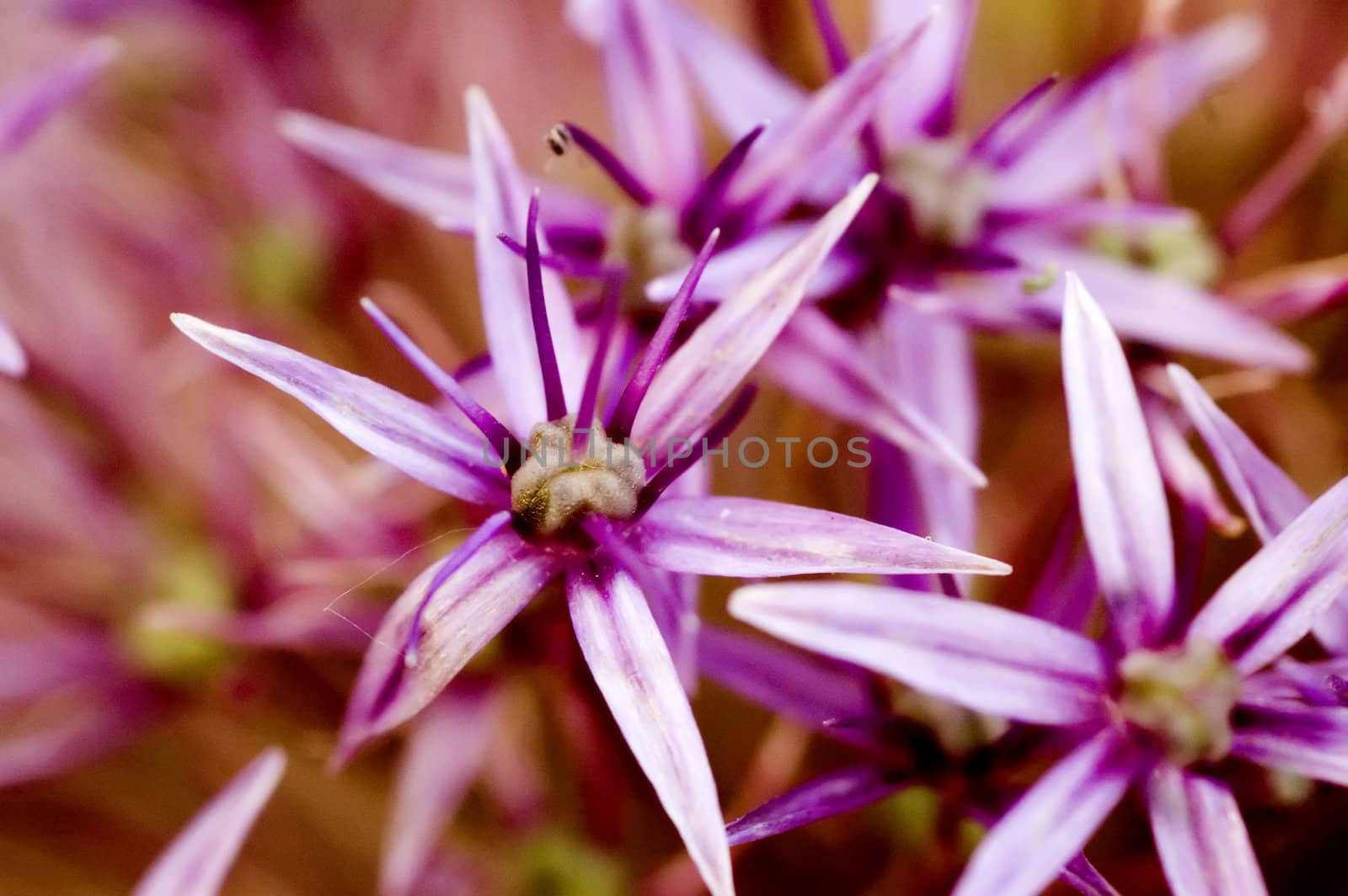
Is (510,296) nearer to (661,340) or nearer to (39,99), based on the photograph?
(661,340)

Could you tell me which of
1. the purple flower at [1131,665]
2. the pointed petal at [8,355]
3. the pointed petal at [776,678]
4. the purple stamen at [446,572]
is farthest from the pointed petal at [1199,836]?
the pointed petal at [8,355]

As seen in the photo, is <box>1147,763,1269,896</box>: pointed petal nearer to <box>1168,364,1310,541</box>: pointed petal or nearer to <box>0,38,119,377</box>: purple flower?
<box>1168,364,1310,541</box>: pointed petal

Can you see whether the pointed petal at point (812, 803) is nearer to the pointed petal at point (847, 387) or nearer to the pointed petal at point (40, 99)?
the pointed petal at point (847, 387)

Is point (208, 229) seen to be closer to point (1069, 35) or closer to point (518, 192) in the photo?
point (518, 192)

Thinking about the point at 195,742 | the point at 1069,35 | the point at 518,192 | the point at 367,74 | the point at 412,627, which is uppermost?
the point at 1069,35

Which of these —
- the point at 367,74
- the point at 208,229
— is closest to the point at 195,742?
the point at 208,229

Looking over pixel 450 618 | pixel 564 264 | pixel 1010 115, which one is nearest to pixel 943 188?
pixel 1010 115
